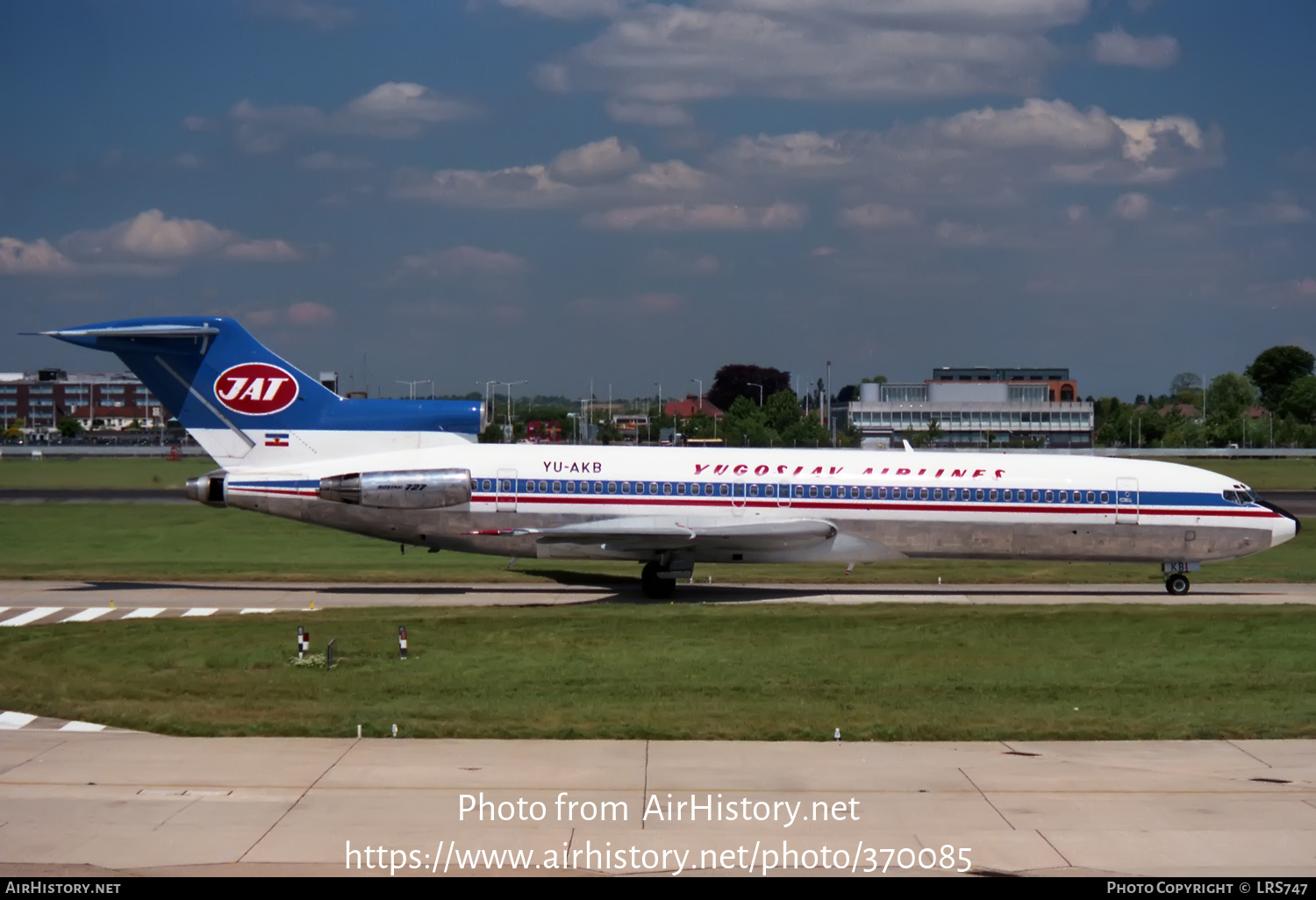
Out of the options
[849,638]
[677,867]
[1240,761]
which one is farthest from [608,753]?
[849,638]

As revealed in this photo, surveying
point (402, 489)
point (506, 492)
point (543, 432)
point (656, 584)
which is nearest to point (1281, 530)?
point (656, 584)

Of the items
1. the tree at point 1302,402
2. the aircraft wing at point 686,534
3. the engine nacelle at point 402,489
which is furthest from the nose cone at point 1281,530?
the tree at point 1302,402

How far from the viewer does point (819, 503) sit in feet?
110

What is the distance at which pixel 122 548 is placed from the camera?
147 feet

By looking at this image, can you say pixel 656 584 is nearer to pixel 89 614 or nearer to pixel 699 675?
pixel 699 675

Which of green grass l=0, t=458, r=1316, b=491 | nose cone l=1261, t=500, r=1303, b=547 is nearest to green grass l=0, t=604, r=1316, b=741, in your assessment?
nose cone l=1261, t=500, r=1303, b=547

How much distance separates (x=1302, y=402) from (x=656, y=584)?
165329mm

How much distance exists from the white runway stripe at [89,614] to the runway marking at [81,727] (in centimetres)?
1057

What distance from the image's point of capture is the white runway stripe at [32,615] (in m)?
Answer: 28.1

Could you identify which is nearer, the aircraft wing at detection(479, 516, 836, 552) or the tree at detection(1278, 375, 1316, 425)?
the aircraft wing at detection(479, 516, 836, 552)

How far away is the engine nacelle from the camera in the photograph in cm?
3322

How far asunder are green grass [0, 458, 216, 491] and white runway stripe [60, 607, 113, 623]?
45.3 meters

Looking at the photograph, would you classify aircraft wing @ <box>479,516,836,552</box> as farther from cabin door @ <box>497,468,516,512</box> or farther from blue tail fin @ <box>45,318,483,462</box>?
blue tail fin @ <box>45,318,483,462</box>
